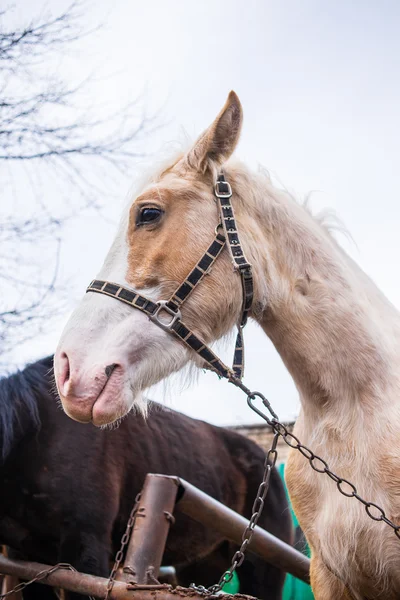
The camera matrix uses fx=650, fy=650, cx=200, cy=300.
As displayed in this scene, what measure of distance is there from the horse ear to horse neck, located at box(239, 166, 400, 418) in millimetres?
216

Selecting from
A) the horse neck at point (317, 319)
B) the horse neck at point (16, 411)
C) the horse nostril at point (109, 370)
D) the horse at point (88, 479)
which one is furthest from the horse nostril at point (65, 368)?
the horse neck at point (16, 411)

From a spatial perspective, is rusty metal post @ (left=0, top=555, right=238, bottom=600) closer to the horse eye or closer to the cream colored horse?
the cream colored horse

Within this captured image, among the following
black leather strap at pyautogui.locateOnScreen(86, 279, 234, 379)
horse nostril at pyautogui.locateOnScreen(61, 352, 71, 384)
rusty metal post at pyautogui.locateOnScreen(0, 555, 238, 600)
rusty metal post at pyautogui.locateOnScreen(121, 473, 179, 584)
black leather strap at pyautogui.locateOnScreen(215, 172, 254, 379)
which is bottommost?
rusty metal post at pyautogui.locateOnScreen(0, 555, 238, 600)

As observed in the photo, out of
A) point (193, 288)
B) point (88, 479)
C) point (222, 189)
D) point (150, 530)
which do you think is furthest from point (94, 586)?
point (222, 189)

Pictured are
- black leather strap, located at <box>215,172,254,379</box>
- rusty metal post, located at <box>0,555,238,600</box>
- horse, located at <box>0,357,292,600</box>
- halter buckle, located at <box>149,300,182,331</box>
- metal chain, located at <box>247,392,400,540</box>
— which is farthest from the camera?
horse, located at <box>0,357,292,600</box>

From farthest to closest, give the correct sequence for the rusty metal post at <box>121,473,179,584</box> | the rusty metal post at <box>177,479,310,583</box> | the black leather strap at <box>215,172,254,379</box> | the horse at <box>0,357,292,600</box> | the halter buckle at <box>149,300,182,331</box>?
the horse at <box>0,357,292,600</box> → the rusty metal post at <box>177,479,310,583</box> → the rusty metal post at <box>121,473,179,584</box> → the black leather strap at <box>215,172,254,379</box> → the halter buckle at <box>149,300,182,331</box>

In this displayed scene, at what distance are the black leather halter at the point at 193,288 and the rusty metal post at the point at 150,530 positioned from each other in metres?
1.08

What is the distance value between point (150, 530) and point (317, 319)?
4.66 ft

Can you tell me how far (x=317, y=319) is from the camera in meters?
2.65

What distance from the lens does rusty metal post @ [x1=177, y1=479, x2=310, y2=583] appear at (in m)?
3.55

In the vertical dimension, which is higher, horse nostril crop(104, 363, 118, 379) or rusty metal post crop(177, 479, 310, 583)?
horse nostril crop(104, 363, 118, 379)

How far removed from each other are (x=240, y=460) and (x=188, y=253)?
4.07 meters

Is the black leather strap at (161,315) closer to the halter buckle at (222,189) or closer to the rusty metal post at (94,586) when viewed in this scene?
the halter buckle at (222,189)

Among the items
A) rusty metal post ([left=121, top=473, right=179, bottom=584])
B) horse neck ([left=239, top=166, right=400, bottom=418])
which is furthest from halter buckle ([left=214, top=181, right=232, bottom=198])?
rusty metal post ([left=121, top=473, right=179, bottom=584])
